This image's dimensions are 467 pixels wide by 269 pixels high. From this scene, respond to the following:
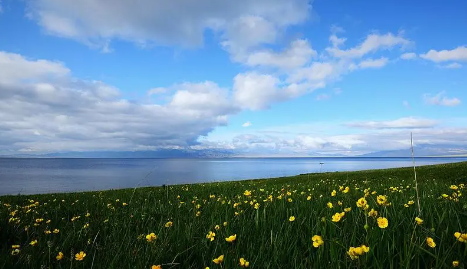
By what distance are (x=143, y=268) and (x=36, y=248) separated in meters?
1.88

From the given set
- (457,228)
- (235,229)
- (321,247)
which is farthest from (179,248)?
(457,228)

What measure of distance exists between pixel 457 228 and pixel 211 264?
8.95ft

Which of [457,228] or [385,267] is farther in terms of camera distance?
[457,228]

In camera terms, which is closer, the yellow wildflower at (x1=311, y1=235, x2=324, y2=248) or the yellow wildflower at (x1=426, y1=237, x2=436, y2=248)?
the yellow wildflower at (x1=426, y1=237, x2=436, y2=248)

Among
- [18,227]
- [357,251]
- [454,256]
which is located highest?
[357,251]

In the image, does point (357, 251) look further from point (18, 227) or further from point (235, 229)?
point (18, 227)

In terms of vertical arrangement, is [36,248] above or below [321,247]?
below

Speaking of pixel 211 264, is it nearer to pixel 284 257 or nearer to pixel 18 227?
pixel 284 257

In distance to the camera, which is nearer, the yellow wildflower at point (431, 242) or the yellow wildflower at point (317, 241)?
the yellow wildflower at point (431, 242)

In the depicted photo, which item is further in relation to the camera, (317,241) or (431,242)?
(317,241)

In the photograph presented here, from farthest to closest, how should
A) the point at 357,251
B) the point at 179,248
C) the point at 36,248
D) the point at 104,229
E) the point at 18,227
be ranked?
1. the point at 18,227
2. the point at 104,229
3. the point at 36,248
4. the point at 179,248
5. the point at 357,251

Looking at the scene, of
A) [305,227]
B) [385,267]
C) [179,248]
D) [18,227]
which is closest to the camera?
[385,267]

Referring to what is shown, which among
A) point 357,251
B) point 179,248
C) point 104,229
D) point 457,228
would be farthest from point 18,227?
point 457,228

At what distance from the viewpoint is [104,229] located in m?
4.09
